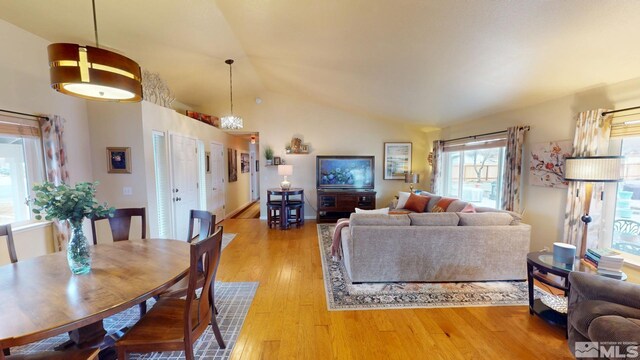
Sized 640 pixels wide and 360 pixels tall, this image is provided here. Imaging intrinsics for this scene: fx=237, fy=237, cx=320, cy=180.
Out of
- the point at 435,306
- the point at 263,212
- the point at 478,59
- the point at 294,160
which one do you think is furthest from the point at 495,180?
the point at 263,212

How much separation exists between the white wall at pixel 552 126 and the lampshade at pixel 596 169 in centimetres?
69

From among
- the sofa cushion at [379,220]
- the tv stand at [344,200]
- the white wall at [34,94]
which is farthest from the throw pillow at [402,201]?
the white wall at [34,94]

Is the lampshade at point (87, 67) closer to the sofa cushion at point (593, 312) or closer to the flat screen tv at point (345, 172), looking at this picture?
the sofa cushion at point (593, 312)

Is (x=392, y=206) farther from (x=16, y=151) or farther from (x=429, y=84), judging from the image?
(x=16, y=151)

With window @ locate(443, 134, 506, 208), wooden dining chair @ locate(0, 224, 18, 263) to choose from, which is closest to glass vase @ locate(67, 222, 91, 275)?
wooden dining chair @ locate(0, 224, 18, 263)

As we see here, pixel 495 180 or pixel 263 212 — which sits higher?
pixel 495 180

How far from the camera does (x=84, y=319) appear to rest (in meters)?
1.14

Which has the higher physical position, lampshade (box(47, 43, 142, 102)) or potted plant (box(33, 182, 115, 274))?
lampshade (box(47, 43, 142, 102))

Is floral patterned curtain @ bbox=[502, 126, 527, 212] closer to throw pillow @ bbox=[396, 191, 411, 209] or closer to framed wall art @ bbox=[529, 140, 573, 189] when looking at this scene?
framed wall art @ bbox=[529, 140, 573, 189]

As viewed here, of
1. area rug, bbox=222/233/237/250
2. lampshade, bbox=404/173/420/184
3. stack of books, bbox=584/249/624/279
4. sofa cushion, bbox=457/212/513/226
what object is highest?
lampshade, bbox=404/173/420/184

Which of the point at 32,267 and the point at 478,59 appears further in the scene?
the point at 478,59

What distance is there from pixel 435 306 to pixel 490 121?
133 inches

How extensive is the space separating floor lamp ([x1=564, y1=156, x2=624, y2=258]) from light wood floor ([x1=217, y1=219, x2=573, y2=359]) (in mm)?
1234

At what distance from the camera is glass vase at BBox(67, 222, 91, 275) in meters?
1.56
